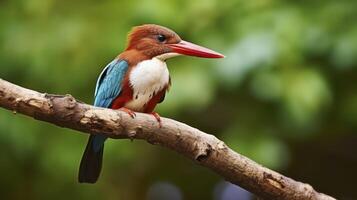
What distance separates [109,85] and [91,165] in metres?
0.22

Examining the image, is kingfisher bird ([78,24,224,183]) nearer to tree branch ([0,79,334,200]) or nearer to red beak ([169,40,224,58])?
red beak ([169,40,224,58])

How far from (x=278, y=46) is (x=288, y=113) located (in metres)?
0.29

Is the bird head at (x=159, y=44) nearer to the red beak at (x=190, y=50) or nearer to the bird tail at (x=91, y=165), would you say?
the red beak at (x=190, y=50)

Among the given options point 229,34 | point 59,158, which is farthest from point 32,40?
point 229,34

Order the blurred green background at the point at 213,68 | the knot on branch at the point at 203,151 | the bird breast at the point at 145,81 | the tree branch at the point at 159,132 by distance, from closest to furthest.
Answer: the tree branch at the point at 159,132 < the knot on branch at the point at 203,151 < the bird breast at the point at 145,81 < the blurred green background at the point at 213,68

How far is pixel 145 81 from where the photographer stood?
7.38 feet

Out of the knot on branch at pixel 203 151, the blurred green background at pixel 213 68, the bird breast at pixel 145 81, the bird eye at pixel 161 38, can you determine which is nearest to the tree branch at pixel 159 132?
the knot on branch at pixel 203 151

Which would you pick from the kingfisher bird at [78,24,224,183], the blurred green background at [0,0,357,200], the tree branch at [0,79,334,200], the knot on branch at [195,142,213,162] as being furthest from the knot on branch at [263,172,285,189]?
the blurred green background at [0,0,357,200]

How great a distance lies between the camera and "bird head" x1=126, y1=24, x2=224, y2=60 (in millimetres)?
2297

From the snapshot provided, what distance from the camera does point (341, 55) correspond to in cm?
324

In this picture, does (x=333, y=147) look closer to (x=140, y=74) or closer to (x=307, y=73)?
(x=307, y=73)

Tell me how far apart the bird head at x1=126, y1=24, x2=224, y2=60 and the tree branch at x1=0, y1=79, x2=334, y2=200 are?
1.02 ft

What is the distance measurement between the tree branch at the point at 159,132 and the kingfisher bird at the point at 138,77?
24 centimetres

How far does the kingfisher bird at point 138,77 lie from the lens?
89.0 inches
